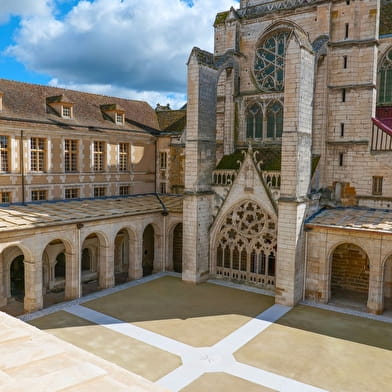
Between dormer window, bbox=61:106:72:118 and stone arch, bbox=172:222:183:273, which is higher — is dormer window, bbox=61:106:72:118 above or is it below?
above

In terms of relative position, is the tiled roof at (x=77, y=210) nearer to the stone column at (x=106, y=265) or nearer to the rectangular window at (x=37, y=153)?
the stone column at (x=106, y=265)

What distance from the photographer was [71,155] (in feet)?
76.8

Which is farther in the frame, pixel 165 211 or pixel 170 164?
pixel 170 164

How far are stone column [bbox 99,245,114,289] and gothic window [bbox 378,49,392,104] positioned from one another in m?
16.8

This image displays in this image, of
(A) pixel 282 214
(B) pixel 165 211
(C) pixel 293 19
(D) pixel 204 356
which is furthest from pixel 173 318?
(C) pixel 293 19

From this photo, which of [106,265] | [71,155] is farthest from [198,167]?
[71,155]

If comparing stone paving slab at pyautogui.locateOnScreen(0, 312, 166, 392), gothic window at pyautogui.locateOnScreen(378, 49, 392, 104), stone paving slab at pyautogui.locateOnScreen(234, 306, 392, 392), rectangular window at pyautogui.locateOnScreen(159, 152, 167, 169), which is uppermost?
gothic window at pyautogui.locateOnScreen(378, 49, 392, 104)

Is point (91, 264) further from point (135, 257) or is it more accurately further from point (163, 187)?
point (163, 187)

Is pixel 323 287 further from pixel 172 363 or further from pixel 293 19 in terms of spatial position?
pixel 293 19

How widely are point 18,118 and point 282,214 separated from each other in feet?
44.7

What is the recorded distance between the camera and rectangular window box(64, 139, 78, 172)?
2311 cm

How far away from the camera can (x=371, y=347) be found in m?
14.1

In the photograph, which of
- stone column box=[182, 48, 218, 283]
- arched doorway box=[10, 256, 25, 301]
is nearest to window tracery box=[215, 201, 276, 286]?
stone column box=[182, 48, 218, 283]

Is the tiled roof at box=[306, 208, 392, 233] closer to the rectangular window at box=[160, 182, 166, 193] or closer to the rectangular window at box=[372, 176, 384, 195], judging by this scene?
the rectangular window at box=[372, 176, 384, 195]
